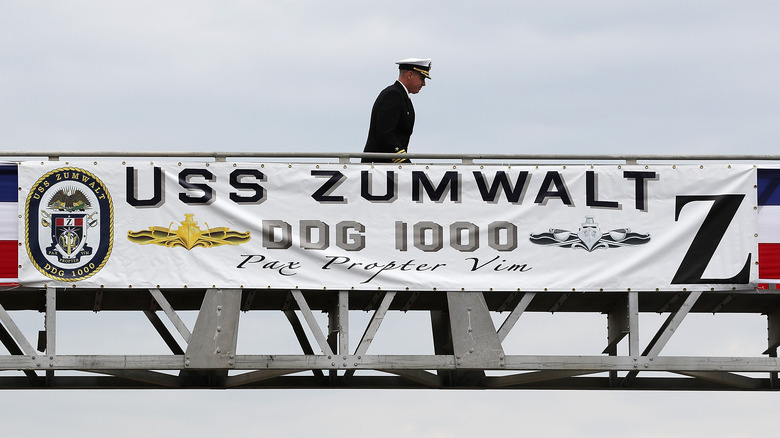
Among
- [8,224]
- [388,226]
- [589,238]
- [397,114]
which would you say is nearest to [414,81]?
[397,114]

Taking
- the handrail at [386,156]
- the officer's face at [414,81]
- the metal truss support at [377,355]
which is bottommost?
the metal truss support at [377,355]

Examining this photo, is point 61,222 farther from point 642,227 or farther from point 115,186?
point 642,227

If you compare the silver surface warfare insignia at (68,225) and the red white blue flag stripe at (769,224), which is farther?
the red white blue flag stripe at (769,224)

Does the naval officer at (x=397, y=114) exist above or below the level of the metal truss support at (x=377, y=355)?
above

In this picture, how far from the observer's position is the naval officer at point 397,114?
16141mm

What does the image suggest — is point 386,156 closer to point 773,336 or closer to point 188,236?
point 188,236

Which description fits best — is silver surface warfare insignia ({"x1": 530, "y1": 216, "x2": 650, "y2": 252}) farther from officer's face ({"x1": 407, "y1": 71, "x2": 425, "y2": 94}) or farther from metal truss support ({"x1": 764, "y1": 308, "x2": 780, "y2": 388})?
metal truss support ({"x1": 764, "y1": 308, "x2": 780, "y2": 388})

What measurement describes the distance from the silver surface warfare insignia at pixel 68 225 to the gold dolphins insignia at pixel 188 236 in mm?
416

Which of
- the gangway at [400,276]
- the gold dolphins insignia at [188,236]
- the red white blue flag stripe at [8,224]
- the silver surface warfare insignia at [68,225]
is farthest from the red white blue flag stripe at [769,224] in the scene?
the red white blue flag stripe at [8,224]

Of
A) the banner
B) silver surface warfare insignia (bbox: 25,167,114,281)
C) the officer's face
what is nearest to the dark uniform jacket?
the officer's face

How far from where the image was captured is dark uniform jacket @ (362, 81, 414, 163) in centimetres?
1614

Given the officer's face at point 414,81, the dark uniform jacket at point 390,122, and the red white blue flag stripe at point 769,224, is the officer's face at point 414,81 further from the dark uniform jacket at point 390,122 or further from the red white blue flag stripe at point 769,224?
the red white blue flag stripe at point 769,224

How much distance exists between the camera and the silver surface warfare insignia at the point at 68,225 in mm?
15508

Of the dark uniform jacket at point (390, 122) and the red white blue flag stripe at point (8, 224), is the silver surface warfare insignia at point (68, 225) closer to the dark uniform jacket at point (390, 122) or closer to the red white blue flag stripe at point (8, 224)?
the red white blue flag stripe at point (8, 224)
